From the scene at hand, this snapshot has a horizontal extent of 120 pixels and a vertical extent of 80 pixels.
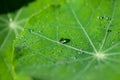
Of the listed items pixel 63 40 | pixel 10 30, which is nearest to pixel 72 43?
pixel 63 40

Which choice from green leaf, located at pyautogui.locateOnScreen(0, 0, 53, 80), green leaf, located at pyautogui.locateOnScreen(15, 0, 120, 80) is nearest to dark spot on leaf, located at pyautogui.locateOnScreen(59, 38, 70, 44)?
green leaf, located at pyautogui.locateOnScreen(15, 0, 120, 80)

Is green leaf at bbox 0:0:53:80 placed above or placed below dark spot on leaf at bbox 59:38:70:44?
above

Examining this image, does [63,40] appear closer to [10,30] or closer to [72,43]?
[72,43]

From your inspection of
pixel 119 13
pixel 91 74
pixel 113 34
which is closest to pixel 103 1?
pixel 119 13

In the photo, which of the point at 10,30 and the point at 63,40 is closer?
the point at 63,40

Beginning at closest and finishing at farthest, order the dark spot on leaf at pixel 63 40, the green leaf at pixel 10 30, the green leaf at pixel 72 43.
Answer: the green leaf at pixel 72 43
the dark spot on leaf at pixel 63 40
the green leaf at pixel 10 30

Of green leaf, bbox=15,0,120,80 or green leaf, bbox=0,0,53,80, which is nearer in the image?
green leaf, bbox=15,0,120,80

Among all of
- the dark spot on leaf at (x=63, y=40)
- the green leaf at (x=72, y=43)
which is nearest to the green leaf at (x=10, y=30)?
the green leaf at (x=72, y=43)

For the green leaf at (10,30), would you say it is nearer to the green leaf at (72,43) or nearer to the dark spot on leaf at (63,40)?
the green leaf at (72,43)

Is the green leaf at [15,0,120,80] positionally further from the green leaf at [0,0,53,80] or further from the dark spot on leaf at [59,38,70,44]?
the green leaf at [0,0,53,80]
